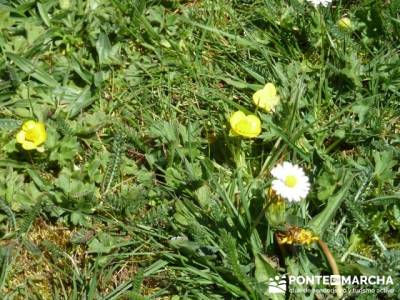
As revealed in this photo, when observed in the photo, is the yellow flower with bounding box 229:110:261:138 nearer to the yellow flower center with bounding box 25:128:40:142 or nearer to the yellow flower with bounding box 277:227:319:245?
the yellow flower with bounding box 277:227:319:245

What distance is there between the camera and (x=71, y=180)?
2.09 metres

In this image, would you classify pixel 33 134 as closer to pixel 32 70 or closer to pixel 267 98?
pixel 32 70

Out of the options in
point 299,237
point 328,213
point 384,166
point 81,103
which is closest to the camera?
point 299,237

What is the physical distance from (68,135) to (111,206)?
0.32 metres

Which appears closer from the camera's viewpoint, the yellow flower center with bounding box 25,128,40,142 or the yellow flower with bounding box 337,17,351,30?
the yellow flower center with bounding box 25,128,40,142

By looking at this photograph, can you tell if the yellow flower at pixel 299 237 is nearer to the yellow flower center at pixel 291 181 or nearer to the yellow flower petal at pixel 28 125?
the yellow flower center at pixel 291 181

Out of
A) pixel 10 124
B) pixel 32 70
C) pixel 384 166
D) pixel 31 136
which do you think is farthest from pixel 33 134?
pixel 384 166

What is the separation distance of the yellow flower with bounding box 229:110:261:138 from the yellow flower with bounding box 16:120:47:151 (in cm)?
64

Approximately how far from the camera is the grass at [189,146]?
1.90 metres

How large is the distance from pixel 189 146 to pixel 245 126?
0.66 feet

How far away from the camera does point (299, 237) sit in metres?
1.71

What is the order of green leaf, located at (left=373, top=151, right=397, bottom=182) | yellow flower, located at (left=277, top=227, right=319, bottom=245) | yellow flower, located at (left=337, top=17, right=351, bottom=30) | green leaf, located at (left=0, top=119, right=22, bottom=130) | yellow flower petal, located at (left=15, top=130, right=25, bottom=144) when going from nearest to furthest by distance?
yellow flower, located at (left=277, top=227, right=319, bottom=245) → green leaf, located at (left=373, top=151, right=397, bottom=182) → yellow flower petal, located at (left=15, top=130, right=25, bottom=144) → green leaf, located at (left=0, top=119, right=22, bottom=130) → yellow flower, located at (left=337, top=17, right=351, bottom=30)

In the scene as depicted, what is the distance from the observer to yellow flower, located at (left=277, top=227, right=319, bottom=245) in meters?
1.71

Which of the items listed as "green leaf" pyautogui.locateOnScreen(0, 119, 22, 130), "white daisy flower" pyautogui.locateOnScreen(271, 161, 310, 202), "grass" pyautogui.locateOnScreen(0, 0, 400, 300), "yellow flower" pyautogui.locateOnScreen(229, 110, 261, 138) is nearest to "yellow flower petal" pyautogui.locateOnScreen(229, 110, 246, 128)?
"yellow flower" pyautogui.locateOnScreen(229, 110, 261, 138)
